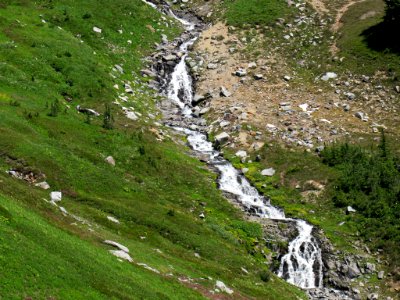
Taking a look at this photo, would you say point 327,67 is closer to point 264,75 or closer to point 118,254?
point 264,75

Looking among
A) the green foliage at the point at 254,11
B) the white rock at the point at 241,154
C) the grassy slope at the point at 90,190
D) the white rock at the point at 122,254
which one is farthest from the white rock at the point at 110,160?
the green foliage at the point at 254,11

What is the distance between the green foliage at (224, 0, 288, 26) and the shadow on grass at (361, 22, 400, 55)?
688 inches

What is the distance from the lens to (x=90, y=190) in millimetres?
41469

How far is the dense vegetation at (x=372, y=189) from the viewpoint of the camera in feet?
158

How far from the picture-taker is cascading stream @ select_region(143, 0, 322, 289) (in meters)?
45.6

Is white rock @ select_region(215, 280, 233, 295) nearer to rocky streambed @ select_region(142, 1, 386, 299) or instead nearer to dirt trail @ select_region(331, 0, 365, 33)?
rocky streambed @ select_region(142, 1, 386, 299)

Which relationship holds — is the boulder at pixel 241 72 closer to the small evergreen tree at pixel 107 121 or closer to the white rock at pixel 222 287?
the small evergreen tree at pixel 107 121

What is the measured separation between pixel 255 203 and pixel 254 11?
163ft

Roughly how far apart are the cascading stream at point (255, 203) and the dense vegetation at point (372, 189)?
585cm

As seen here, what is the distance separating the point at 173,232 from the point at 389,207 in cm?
2408

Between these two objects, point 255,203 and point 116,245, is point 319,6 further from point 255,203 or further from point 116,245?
point 116,245

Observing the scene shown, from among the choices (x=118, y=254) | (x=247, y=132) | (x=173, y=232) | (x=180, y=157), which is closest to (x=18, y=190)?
(x=118, y=254)

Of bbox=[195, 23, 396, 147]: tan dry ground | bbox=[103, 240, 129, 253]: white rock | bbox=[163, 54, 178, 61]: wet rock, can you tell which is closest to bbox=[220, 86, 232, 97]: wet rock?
bbox=[195, 23, 396, 147]: tan dry ground

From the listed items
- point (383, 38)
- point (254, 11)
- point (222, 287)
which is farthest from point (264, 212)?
point (254, 11)
